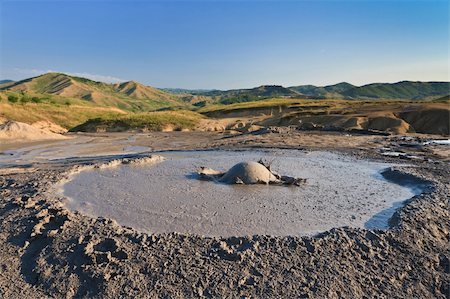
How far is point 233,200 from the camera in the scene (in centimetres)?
903

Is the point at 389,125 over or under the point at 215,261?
over

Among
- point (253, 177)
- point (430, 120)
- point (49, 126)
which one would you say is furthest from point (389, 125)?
point (49, 126)

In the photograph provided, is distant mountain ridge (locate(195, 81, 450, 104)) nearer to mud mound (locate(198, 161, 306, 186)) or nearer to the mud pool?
the mud pool

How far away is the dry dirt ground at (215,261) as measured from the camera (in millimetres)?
5141

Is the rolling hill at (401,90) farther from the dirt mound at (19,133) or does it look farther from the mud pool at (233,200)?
the mud pool at (233,200)

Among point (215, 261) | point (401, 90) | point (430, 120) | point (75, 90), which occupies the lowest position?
point (215, 261)

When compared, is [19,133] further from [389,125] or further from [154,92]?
[154,92]

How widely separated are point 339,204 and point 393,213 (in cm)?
125

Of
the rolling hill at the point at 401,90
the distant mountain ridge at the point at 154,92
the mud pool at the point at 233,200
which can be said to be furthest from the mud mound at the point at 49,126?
the rolling hill at the point at 401,90

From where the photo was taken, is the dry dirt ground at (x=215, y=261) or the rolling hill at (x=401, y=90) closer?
the dry dirt ground at (x=215, y=261)

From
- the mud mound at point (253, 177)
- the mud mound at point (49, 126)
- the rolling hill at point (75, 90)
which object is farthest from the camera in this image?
the rolling hill at point (75, 90)

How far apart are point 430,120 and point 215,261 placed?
86.7 ft

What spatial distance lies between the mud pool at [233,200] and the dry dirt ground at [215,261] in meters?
0.72

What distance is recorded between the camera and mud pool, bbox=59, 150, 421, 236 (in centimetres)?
743
